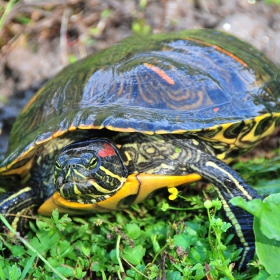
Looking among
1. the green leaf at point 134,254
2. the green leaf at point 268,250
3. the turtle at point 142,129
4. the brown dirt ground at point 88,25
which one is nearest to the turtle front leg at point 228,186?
the turtle at point 142,129

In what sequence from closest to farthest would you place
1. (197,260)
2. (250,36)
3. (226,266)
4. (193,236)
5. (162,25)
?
1. (226,266)
2. (197,260)
3. (193,236)
4. (250,36)
5. (162,25)

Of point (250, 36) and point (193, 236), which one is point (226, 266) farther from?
point (250, 36)

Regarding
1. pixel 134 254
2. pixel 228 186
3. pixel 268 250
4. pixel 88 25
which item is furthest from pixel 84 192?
pixel 88 25

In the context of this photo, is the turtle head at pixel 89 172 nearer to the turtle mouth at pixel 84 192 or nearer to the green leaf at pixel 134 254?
the turtle mouth at pixel 84 192

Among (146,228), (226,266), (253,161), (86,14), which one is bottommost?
(253,161)

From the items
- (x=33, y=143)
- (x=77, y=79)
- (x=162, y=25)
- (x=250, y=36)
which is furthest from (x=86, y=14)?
(x=33, y=143)

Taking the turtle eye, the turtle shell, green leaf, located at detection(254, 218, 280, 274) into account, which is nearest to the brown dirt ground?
the turtle shell

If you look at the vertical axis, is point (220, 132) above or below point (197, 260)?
above
